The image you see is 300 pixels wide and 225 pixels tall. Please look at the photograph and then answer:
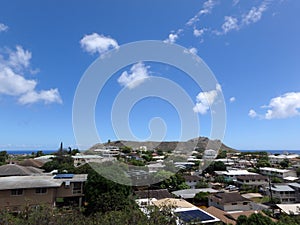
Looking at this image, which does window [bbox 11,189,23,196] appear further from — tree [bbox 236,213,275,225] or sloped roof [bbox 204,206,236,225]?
sloped roof [bbox 204,206,236,225]

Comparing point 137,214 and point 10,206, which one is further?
point 10,206

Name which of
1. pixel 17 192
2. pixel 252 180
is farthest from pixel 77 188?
pixel 252 180

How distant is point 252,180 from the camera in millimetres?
20531

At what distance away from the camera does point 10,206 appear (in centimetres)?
804

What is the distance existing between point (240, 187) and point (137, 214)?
58.3ft

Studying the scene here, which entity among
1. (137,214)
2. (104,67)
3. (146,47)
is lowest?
(137,214)

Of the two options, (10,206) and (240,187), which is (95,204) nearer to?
(10,206)

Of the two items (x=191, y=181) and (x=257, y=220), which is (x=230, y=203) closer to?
(x=257, y=220)

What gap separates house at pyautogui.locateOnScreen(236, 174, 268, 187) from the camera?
20.1m

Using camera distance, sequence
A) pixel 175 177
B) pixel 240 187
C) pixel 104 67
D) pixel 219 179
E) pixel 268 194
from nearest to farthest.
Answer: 1. pixel 104 67
2. pixel 268 194
3. pixel 175 177
4. pixel 240 187
5. pixel 219 179

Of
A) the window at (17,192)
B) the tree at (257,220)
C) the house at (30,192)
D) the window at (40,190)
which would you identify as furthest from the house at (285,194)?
the window at (17,192)

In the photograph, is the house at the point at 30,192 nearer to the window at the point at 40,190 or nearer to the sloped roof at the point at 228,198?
the window at the point at 40,190

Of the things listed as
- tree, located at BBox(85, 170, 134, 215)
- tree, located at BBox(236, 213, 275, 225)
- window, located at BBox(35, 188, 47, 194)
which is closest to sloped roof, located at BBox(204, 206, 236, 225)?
tree, located at BBox(236, 213, 275, 225)

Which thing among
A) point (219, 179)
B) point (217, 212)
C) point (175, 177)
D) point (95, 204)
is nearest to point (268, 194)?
point (219, 179)
